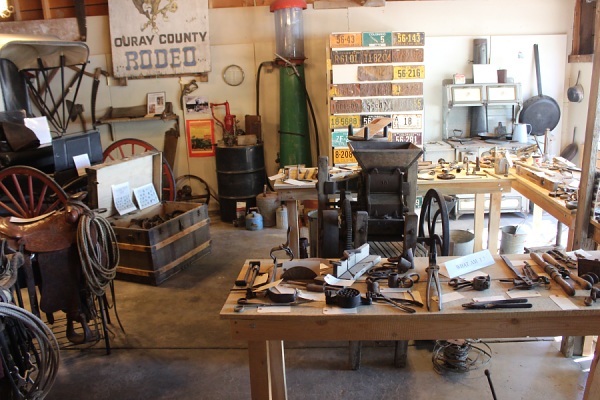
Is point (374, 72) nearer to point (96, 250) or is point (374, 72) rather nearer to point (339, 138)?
point (339, 138)

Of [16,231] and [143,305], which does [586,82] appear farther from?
[16,231]

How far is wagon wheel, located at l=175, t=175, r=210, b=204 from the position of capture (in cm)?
704

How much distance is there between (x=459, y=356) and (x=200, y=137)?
479 cm

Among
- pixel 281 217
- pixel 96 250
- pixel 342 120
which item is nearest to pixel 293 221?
pixel 96 250

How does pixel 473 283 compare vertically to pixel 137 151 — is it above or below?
below

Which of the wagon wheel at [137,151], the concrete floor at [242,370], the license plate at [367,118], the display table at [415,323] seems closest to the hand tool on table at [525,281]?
the display table at [415,323]

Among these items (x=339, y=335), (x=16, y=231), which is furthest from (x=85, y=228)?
(x=339, y=335)

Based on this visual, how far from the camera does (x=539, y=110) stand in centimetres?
636

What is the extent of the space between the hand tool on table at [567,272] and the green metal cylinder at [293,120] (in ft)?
14.2

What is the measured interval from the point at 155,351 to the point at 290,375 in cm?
100

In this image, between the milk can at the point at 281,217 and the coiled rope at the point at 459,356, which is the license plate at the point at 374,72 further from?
the coiled rope at the point at 459,356

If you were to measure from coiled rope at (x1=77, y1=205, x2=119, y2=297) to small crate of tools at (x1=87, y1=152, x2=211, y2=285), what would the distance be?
83 cm

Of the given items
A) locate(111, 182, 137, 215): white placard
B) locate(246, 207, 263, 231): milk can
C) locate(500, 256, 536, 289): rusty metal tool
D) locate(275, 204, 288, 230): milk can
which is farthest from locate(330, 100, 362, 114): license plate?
locate(500, 256, 536, 289): rusty metal tool

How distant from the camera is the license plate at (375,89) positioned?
19.7ft
